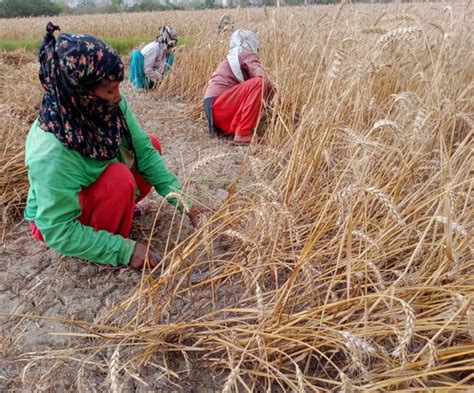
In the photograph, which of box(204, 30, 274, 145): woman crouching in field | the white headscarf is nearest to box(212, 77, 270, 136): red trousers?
box(204, 30, 274, 145): woman crouching in field

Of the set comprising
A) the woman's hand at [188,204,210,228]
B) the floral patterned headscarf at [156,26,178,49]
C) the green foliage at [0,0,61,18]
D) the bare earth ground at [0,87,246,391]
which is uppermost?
the floral patterned headscarf at [156,26,178,49]

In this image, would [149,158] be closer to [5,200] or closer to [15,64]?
[5,200]

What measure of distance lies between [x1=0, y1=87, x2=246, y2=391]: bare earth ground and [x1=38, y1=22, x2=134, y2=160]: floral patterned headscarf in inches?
12.6

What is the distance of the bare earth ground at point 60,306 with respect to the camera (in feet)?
3.32

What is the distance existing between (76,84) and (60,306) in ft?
2.31

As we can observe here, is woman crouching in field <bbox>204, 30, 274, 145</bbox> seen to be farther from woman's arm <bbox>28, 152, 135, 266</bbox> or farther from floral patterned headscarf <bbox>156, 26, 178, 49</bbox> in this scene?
woman's arm <bbox>28, 152, 135, 266</bbox>

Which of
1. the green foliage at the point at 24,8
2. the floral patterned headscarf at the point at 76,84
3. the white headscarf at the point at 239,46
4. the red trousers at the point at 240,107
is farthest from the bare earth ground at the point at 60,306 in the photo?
the green foliage at the point at 24,8

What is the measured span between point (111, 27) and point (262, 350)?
35.9 feet

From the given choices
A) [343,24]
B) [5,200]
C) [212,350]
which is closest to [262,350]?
[212,350]

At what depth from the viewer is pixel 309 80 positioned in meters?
2.19

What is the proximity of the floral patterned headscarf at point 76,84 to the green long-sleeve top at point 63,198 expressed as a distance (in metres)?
0.04

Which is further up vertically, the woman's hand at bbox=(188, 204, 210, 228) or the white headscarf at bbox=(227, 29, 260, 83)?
the white headscarf at bbox=(227, 29, 260, 83)

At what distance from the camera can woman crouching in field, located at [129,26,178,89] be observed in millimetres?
3826

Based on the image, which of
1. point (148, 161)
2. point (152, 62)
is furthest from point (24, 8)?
point (148, 161)
